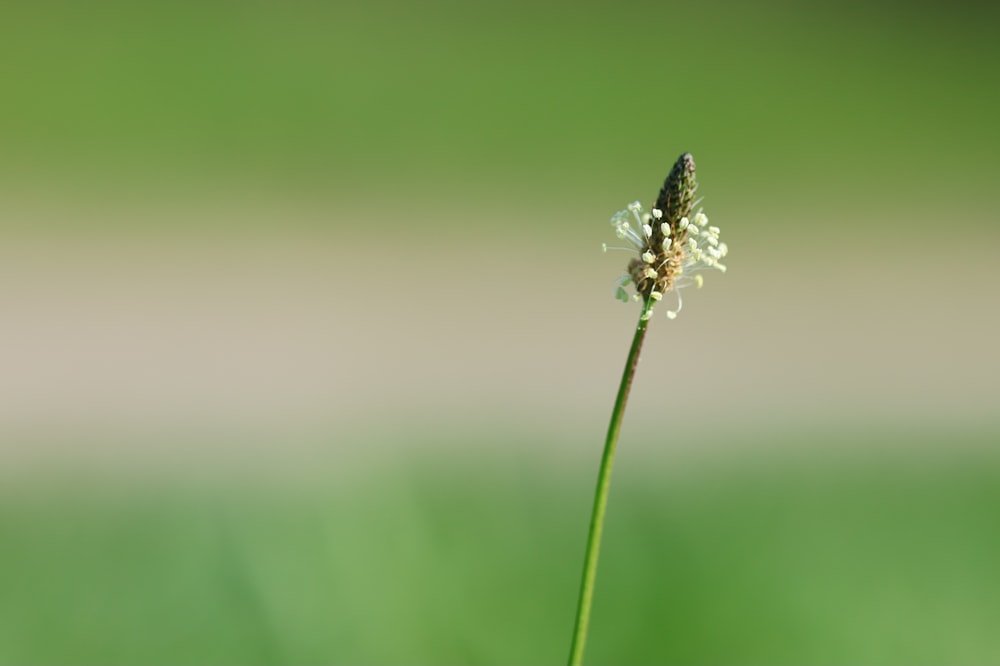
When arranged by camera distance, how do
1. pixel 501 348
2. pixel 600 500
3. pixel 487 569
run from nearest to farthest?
1. pixel 600 500
2. pixel 487 569
3. pixel 501 348

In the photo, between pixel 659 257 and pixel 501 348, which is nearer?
pixel 659 257

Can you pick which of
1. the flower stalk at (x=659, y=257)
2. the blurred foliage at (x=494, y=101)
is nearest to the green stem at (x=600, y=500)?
the flower stalk at (x=659, y=257)

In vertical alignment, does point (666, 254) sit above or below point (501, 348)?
below

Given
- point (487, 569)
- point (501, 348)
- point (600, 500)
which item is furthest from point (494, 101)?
point (600, 500)

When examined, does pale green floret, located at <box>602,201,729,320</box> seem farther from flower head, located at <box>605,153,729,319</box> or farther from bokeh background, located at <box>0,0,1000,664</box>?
bokeh background, located at <box>0,0,1000,664</box>

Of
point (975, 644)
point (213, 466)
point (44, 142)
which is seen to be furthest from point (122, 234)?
point (975, 644)

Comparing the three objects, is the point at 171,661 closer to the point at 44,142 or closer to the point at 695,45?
the point at 44,142

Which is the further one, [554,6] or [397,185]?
[554,6]

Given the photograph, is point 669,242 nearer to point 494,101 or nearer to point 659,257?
point 659,257
